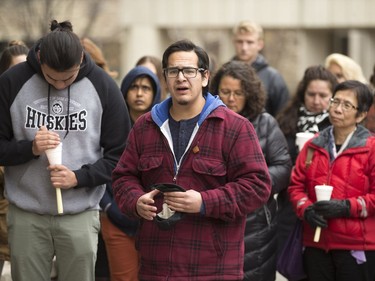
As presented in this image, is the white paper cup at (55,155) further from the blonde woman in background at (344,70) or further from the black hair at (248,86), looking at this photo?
the blonde woman in background at (344,70)

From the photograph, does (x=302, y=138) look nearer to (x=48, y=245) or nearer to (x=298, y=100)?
(x=298, y=100)

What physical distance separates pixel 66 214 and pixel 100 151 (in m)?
0.49

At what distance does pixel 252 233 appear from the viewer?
6.10 meters

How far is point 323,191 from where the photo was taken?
Answer: 5.72 meters

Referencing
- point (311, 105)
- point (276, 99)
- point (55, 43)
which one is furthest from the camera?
point (276, 99)

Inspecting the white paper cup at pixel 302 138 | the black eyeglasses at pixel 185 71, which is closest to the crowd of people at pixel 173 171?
the black eyeglasses at pixel 185 71

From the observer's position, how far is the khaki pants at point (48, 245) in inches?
212

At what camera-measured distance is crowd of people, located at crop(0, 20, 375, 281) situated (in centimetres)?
461

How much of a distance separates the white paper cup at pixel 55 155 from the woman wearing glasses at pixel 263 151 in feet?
5.08

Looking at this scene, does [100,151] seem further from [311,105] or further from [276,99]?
[276,99]

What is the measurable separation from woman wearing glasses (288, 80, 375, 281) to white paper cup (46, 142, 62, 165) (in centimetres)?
179

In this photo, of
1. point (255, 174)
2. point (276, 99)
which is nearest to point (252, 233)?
point (255, 174)

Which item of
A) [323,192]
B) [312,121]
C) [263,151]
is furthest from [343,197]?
[312,121]

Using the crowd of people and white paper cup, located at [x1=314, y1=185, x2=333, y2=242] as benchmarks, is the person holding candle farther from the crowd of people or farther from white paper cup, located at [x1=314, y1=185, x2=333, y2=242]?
white paper cup, located at [x1=314, y1=185, x2=333, y2=242]
